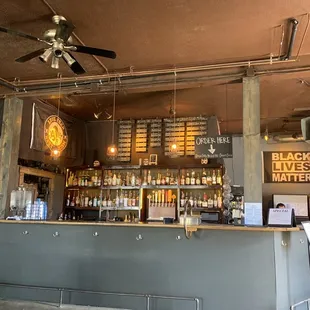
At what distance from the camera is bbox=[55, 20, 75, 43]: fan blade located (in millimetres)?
4113

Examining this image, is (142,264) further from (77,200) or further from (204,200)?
(77,200)

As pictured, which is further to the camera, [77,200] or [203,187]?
[77,200]

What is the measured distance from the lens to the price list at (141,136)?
8.12 metres

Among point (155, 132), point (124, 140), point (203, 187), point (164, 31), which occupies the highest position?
point (164, 31)

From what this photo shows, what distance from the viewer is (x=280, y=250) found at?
13.3 feet

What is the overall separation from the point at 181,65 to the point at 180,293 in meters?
3.15

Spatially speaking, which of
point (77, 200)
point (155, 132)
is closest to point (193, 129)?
point (155, 132)

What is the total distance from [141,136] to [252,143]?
11.7 feet

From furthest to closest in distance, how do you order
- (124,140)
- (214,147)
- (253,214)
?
(124,140)
(214,147)
(253,214)

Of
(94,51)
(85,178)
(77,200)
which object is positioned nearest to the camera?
(94,51)

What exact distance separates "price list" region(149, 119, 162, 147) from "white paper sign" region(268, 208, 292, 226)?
407cm

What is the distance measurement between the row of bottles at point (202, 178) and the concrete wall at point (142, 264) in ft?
9.92

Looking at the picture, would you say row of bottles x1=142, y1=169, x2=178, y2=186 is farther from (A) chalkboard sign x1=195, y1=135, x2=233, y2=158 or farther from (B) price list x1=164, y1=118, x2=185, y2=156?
(A) chalkboard sign x1=195, y1=135, x2=233, y2=158

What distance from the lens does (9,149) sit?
245 inches
